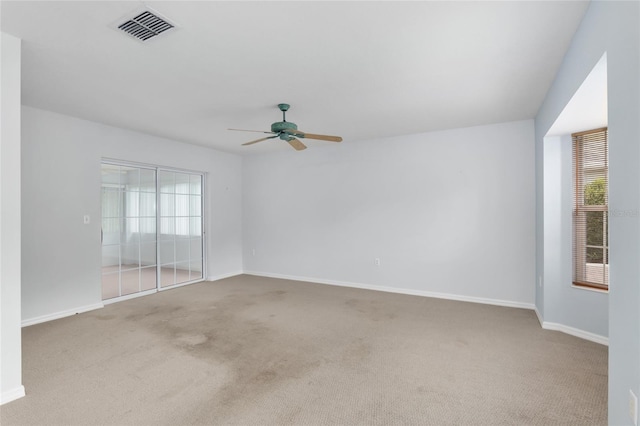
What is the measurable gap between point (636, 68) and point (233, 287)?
17.9 ft

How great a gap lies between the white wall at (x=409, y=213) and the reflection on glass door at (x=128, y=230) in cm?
206

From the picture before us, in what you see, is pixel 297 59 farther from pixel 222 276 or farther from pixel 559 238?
pixel 222 276

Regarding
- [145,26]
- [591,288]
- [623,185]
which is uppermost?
[145,26]

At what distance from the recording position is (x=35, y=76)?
2.93 metres

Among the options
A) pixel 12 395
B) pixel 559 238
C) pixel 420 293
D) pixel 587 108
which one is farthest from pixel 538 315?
pixel 12 395

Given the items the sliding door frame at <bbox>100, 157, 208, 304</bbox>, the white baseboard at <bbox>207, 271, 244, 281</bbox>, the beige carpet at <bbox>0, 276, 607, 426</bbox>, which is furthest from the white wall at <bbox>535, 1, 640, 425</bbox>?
the white baseboard at <bbox>207, 271, 244, 281</bbox>

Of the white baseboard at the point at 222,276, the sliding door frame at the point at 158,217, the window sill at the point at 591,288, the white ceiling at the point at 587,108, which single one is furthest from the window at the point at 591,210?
the sliding door frame at the point at 158,217

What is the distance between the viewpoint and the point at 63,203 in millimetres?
4094

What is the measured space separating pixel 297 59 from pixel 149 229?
401 centimetres

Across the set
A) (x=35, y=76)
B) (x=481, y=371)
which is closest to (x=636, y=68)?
(x=481, y=371)

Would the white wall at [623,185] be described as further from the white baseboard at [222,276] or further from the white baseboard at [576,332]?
the white baseboard at [222,276]

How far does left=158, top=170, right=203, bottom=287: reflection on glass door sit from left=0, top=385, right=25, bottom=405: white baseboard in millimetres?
3246

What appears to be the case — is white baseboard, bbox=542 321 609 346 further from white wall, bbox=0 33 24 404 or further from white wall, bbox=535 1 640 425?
white wall, bbox=0 33 24 404

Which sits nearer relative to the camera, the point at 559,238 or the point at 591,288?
the point at 591,288
